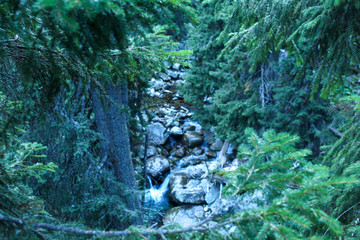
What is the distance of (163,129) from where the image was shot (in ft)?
38.4

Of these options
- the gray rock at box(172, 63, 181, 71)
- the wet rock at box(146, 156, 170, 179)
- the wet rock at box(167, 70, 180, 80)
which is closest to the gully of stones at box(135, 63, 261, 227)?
the wet rock at box(146, 156, 170, 179)

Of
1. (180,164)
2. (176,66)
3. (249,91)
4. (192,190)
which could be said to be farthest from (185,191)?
(176,66)

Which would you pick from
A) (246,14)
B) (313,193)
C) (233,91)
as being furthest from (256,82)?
(313,193)

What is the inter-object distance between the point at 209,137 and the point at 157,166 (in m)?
3.31

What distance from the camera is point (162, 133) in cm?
1159

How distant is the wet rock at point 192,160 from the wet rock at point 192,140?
785 millimetres

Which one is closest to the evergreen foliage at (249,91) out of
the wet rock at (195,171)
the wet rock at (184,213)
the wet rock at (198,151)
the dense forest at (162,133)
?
the dense forest at (162,133)

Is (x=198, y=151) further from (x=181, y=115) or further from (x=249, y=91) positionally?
(x=249, y=91)

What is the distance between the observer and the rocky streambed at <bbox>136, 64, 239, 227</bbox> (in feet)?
27.9

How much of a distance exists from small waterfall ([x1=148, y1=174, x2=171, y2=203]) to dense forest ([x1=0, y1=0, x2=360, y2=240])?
5 centimetres

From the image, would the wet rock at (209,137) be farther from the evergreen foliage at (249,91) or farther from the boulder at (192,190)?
the boulder at (192,190)

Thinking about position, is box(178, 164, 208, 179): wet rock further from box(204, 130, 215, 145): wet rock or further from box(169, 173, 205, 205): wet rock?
box(204, 130, 215, 145): wet rock

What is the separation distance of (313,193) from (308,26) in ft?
7.64

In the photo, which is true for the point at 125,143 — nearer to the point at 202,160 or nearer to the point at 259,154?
the point at 259,154
